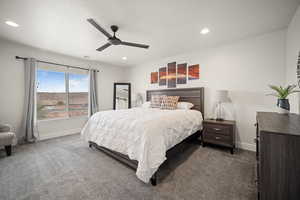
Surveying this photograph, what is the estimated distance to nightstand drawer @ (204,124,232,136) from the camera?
2680 millimetres

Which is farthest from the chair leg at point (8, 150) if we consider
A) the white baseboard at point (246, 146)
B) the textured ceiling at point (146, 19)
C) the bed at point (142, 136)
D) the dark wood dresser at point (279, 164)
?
the white baseboard at point (246, 146)

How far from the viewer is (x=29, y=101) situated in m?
3.31

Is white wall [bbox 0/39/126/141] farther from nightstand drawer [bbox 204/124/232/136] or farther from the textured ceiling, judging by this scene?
nightstand drawer [bbox 204/124/232/136]

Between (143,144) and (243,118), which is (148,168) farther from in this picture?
(243,118)

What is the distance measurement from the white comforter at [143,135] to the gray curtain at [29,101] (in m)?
1.93

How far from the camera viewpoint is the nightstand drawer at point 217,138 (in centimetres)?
268

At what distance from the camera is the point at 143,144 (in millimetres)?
1733

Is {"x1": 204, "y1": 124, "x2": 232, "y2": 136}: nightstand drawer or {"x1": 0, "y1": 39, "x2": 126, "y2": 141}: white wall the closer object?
{"x1": 204, "y1": 124, "x2": 232, "y2": 136}: nightstand drawer

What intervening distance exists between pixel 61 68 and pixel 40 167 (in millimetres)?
2991

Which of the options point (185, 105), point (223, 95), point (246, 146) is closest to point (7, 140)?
point (185, 105)

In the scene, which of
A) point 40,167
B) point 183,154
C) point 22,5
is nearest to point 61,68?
point 22,5

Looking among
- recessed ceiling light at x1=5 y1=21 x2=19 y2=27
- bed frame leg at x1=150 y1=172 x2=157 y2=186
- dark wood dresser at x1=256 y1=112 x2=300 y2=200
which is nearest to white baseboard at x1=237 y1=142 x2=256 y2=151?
dark wood dresser at x1=256 y1=112 x2=300 y2=200

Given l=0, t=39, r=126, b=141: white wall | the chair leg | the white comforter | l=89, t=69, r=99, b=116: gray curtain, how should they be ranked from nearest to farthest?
1. the white comforter
2. the chair leg
3. l=0, t=39, r=126, b=141: white wall
4. l=89, t=69, r=99, b=116: gray curtain

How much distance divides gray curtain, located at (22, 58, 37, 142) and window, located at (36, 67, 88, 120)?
0.27 meters
